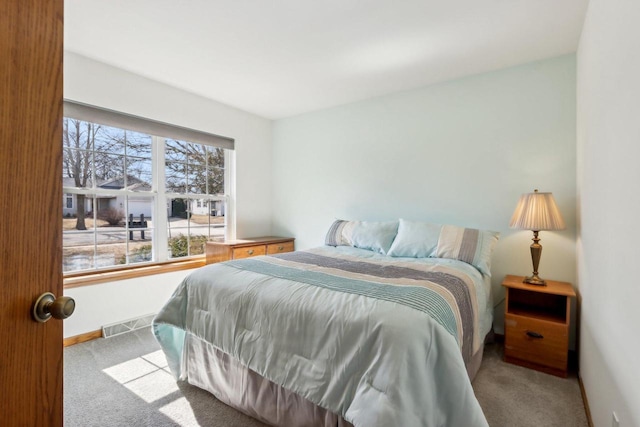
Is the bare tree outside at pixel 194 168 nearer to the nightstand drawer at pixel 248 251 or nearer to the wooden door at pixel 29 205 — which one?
the nightstand drawer at pixel 248 251

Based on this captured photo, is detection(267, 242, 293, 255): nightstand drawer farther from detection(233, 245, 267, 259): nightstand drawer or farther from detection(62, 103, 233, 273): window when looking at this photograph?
detection(62, 103, 233, 273): window

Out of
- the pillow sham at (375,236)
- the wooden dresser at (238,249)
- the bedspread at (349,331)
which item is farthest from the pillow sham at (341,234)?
the bedspread at (349,331)

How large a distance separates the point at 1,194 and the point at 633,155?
1711mm

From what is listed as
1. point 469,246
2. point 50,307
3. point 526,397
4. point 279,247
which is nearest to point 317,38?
point 469,246

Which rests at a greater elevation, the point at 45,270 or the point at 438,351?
the point at 45,270

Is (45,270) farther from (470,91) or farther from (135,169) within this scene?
(470,91)

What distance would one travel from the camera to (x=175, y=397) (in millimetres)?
1841

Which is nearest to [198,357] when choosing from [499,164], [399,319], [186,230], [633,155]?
[399,319]

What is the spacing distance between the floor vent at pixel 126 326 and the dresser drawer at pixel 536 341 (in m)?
3.23

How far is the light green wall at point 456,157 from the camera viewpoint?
8.11 ft

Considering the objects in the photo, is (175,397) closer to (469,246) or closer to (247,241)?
(247,241)

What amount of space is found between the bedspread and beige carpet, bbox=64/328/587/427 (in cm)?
22

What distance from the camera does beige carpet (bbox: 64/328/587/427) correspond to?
5.39 ft

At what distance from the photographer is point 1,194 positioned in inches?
22.4
